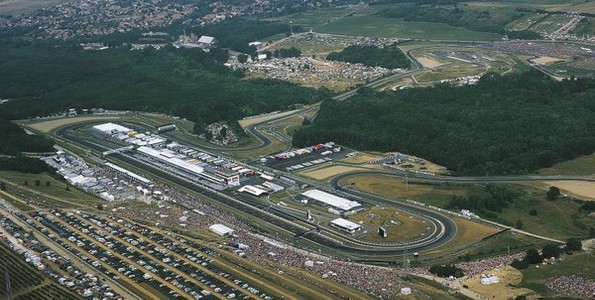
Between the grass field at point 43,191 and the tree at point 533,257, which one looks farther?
the grass field at point 43,191

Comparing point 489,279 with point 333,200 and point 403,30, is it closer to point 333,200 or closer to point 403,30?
point 333,200

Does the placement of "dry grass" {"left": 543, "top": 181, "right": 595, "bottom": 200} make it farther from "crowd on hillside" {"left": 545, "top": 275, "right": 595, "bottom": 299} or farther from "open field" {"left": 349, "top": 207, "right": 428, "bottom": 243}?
"crowd on hillside" {"left": 545, "top": 275, "right": 595, "bottom": 299}

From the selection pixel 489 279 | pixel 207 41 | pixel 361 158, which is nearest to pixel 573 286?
pixel 489 279

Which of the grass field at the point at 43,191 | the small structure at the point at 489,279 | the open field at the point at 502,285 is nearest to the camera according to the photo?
the open field at the point at 502,285

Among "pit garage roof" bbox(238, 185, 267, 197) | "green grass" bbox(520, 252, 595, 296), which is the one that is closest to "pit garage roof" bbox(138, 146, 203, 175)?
"pit garage roof" bbox(238, 185, 267, 197)

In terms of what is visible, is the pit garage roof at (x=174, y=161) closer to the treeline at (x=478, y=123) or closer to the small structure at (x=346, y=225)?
the treeline at (x=478, y=123)

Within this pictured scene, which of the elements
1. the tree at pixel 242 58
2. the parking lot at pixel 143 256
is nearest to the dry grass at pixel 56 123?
the parking lot at pixel 143 256
